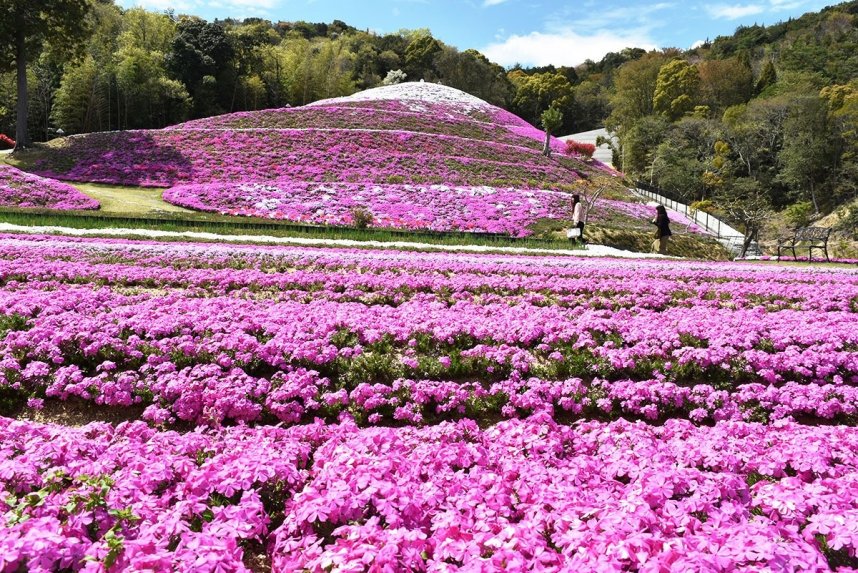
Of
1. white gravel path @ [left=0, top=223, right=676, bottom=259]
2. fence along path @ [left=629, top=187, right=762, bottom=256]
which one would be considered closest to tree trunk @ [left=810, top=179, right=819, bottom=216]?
fence along path @ [left=629, top=187, right=762, bottom=256]

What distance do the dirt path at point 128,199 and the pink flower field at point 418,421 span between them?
1511 cm

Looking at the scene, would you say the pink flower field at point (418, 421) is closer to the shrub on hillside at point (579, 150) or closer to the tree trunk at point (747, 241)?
the tree trunk at point (747, 241)

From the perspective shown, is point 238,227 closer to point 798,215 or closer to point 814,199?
point 798,215

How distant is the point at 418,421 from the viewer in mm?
6262

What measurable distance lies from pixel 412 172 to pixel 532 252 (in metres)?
20.5

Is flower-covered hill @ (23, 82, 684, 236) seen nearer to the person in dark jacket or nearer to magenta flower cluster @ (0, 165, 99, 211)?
magenta flower cluster @ (0, 165, 99, 211)

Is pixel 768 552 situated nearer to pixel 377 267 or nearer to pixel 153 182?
pixel 377 267

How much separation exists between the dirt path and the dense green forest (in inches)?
614

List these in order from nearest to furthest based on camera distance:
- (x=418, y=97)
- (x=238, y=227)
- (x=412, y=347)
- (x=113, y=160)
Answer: (x=412, y=347) < (x=238, y=227) < (x=113, y=160) < (x=418, y=97)

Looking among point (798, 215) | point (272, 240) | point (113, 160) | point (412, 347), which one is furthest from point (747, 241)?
point (113, 160)

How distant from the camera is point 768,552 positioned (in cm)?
287

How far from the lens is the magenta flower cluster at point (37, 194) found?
2612 cm

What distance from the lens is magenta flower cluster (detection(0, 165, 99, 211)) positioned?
26125mm

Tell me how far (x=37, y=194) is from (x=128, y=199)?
4.25 meters
